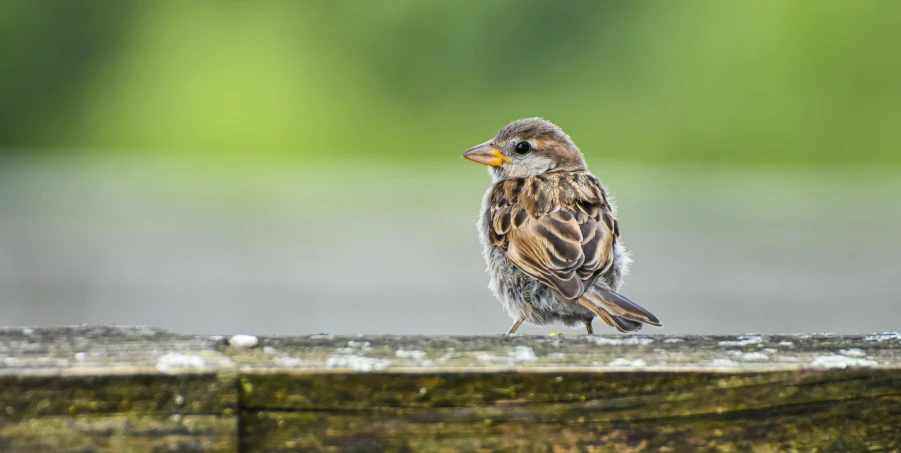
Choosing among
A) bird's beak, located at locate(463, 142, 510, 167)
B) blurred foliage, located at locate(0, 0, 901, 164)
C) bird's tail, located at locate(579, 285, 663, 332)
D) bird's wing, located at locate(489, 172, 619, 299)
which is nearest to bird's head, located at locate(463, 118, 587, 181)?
bird's beak, located at locate(463, 142, 510, 167)

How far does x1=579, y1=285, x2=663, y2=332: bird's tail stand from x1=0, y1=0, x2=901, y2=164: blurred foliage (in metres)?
4.78

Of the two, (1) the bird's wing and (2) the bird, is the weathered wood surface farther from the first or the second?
(1) the bird's wing

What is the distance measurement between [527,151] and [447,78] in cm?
428

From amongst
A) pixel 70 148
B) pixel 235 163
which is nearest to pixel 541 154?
pixel 70 148

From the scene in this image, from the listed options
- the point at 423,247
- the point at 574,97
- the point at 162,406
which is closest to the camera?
the point at 162,406

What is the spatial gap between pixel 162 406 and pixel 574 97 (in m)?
7.35

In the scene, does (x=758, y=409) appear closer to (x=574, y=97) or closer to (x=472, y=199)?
(x=574, y=97)

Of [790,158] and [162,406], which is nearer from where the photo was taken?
[162,406]

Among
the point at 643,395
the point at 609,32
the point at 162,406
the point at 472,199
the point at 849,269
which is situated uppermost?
the point at 609,32

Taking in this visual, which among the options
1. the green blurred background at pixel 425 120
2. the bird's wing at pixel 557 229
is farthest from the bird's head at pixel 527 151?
the green blurred background at pixel 425 120

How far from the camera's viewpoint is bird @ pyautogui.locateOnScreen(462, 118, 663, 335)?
358 centimetres

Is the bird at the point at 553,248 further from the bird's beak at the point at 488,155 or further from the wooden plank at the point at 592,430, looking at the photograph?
the wooden plank at the point at 592,430

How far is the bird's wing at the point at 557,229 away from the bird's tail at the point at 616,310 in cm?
5

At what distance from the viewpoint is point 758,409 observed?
1.58 metres
